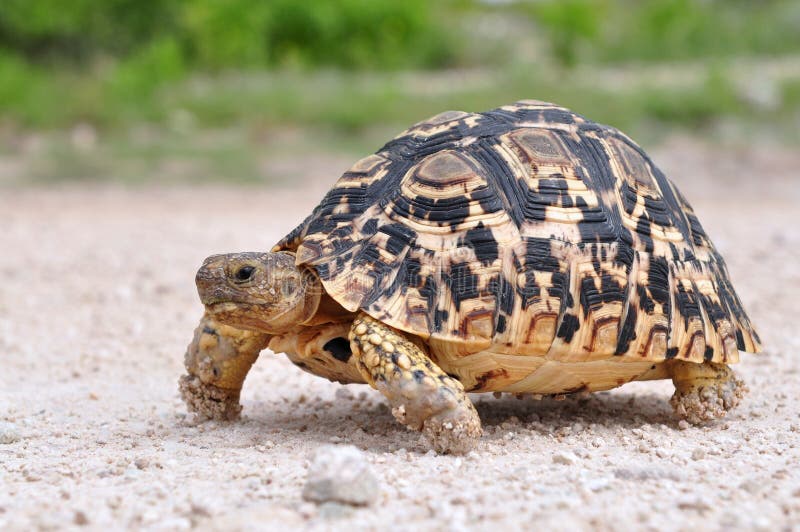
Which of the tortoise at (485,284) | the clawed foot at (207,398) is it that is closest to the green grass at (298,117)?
the clawed foot at (207,398)

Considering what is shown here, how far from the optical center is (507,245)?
3.28m

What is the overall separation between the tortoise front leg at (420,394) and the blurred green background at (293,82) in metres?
9.70

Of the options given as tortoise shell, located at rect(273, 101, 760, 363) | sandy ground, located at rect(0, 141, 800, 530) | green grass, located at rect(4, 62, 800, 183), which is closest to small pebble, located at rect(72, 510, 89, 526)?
sandy ground, located at rect(0, 141, 800, 530)

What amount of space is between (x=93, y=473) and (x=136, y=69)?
1295cm

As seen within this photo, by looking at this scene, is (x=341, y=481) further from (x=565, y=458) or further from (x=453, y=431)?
(x=565, y=458)

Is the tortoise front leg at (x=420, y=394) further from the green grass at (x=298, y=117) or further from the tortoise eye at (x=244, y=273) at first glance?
the green grass at (x=298, y=117)

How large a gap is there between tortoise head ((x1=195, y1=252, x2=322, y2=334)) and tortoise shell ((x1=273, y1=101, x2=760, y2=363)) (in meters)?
0.09

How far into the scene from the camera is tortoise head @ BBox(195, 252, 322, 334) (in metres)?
3.26

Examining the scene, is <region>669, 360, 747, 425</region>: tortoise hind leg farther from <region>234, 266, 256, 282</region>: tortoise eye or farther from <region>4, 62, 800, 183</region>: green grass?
<region>4, 62, 800, 183</region>: green grass

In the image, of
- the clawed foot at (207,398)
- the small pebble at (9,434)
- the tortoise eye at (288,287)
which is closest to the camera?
the tortoise eye at (288,287)

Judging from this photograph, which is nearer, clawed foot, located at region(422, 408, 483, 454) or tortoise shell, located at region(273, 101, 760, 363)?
clawed foot, located at region(422, 408, 483, 454)

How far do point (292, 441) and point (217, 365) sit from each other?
552 millimetres

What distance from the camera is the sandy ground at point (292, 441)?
248 centimetres

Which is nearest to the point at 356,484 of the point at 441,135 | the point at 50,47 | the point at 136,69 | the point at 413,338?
the point at 413,338
